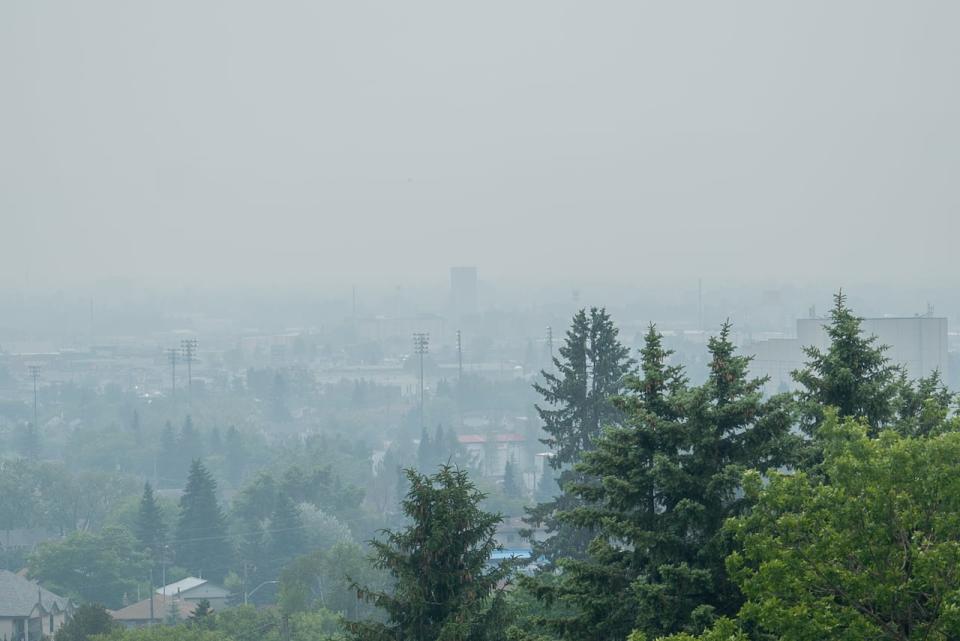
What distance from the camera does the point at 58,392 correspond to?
155 metres

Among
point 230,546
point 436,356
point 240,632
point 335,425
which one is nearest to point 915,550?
point 240,632

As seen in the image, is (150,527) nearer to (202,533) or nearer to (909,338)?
(202,533)

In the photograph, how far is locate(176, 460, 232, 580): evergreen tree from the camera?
5762 cm

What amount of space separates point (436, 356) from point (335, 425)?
70.5 meters

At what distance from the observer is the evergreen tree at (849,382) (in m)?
16.1

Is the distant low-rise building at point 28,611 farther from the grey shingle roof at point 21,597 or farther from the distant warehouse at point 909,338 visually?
the distant warehouse at point 909,338

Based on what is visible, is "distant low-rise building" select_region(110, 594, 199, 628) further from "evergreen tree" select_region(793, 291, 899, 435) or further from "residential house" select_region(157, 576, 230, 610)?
"evergreen tree" select_region(793, 291, 899, 435)

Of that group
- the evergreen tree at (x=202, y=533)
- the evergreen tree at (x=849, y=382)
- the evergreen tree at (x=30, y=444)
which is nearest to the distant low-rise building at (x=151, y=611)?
the evergreen tree at (x=202, y=533)

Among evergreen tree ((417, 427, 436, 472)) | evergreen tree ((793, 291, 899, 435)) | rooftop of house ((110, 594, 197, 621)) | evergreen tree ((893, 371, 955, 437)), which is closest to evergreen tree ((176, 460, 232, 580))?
rooftop of house ((110, 594, 197, 621))

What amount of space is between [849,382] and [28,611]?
35.9m

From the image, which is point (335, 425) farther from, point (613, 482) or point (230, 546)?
point (613, 482)

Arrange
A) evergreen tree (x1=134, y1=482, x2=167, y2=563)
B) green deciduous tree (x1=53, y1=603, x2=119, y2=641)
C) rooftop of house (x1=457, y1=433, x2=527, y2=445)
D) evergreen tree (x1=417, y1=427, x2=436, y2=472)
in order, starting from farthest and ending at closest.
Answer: rooftop of house (x1=457, y1=433, x2=527, y2=445) → evergreen tree (x1=417, y1=427, x2=436, y2=472) → evergreen tree (x1=134, y1=482, x2=167, y2=563) → green deciduous tree (x1=53, y1=603, x2=119, y2=641)

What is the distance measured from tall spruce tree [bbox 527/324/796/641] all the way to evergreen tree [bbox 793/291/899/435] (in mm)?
1658

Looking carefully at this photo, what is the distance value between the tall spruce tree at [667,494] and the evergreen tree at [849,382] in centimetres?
166
